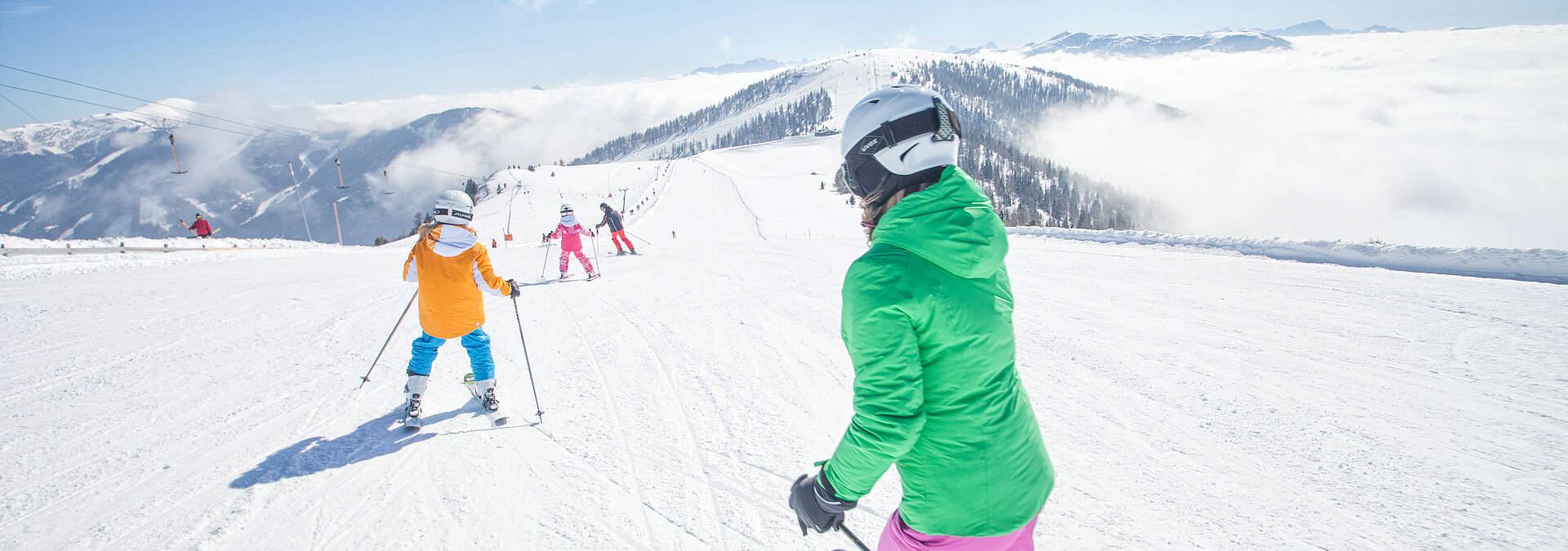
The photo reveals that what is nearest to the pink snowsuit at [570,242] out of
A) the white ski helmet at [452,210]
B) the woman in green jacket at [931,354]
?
the white ski helmet at [452,210]

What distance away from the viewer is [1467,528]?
3010 mm

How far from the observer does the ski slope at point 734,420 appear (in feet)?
10.7

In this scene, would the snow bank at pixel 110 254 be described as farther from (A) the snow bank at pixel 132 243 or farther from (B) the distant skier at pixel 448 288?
(B) the distant skier at pixel 448 288

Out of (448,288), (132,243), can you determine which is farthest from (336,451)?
(132,243)

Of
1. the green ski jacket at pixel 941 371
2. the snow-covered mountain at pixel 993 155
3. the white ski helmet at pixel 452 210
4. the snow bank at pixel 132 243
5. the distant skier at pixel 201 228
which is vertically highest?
the snow-covered mountain at pixel 993 155

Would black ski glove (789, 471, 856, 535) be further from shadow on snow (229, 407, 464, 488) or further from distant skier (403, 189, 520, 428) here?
shadow on snow (229, 407, 464, 488)

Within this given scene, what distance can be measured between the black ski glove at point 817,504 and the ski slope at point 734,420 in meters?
1.28

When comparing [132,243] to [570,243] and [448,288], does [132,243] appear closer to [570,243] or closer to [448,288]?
[570,243]

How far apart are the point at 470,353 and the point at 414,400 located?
527 mm

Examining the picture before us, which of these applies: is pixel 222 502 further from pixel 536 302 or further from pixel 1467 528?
pixel 1467 528

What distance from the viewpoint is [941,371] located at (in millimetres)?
1524

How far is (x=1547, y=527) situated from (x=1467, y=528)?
1.46 feet

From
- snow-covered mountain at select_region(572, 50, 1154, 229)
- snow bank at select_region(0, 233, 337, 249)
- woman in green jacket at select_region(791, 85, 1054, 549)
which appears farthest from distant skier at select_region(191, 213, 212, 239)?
snow-covered mountain at select_region(572, 50, 1154, 229)

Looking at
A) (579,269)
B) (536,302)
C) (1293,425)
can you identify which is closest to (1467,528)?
(1293,425)
